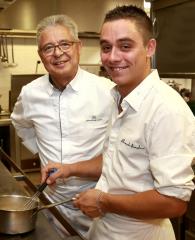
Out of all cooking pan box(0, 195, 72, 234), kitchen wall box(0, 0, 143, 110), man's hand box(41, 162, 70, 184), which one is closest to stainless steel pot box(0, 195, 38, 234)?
cooking pan box(0, 195, 72, 234)

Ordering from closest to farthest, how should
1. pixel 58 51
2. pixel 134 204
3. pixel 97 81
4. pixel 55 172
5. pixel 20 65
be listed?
pixel 134 204 < pixel 55 172 < pixel 58 51 < pixel 97 81 < pixel 20 65

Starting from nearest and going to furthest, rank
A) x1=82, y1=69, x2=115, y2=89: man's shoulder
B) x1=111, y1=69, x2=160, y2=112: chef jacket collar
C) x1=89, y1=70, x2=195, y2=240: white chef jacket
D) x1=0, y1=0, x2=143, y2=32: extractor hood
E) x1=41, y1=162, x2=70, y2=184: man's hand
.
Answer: x1=89, y1=70, x2=195, y2=240: white chef jacket → x1=111, y1=69, x2=160, y2=112: chef jacket collar → x1=41, y1=162, x2=70, y2=184: man's hand → x1=82, y1=69, x2=115, y2=89: man's shoulder → x1=0, y1=0, x2=143, y2=32: extractor hood

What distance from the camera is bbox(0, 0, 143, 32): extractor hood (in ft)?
10.8

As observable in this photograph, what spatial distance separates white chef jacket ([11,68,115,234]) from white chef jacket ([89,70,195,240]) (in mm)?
378

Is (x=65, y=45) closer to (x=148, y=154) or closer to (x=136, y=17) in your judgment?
(x=136, y=17)

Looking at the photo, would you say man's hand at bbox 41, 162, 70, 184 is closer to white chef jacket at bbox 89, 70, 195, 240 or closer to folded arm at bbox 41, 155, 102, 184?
folded arm at bbox 41, 155, 102, 184

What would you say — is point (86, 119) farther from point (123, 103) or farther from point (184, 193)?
point (184, 193)

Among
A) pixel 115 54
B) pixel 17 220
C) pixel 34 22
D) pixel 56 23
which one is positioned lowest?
pixel 17 220

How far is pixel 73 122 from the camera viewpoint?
1.48 m

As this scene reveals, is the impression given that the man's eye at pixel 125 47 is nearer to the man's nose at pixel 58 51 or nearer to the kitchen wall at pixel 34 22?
the man's nose at pixel 58 51

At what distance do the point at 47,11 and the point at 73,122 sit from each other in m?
2.18

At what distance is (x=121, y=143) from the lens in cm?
100

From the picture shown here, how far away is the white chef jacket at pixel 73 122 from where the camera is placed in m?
1.47

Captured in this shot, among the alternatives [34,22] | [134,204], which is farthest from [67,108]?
[34,22]
